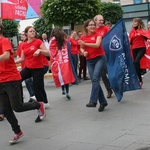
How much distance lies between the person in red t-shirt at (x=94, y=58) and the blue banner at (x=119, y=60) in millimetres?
669

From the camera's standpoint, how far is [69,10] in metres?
19.0

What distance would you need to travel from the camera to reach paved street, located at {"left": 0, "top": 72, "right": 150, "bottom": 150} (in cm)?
532

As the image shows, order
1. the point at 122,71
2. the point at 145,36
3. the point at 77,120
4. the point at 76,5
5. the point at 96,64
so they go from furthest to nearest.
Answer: the point at 76,5 < the point at 145,36 < the point at 122,71 < the point at 96,64 < the point at 77,120

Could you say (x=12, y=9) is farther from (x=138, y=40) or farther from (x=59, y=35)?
(x=138, y=40)

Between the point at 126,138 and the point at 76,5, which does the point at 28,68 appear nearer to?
the point at 126,138

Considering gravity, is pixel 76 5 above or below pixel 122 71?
above

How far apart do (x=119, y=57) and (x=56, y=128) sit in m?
2.53

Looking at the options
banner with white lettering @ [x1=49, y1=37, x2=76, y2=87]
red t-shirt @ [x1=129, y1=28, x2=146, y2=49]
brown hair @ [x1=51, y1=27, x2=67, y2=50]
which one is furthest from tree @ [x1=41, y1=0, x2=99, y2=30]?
brown hair @ [x1=51, y1=27, x2=67, y2=50]

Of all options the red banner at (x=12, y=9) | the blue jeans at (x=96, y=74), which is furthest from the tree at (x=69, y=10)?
the blue jeans at (x=96, y=74)

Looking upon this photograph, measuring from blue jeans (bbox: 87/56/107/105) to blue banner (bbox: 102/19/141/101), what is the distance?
658 mm

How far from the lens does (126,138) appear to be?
5406mm

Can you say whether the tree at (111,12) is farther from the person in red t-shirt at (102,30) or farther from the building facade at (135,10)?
the person in red t-shirt at (102,30)

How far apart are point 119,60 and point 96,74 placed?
3.63 feet

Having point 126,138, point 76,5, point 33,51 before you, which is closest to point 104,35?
point 33,51
